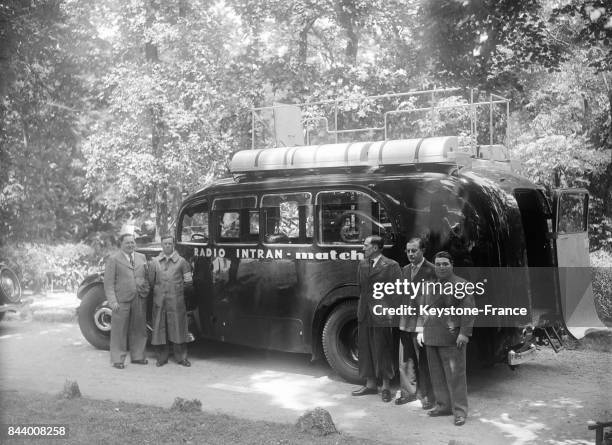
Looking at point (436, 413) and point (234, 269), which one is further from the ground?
point (234, 269)

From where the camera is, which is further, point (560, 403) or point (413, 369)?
point (413, 369)

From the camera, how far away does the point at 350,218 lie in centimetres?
800

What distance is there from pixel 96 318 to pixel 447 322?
18.1 ft

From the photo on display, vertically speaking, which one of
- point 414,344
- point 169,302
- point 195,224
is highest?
point 195,224

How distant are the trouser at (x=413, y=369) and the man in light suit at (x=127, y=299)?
11.7 feet

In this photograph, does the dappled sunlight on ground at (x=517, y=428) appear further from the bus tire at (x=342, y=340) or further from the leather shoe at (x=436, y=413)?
the bus tire at (x=342, y=340)

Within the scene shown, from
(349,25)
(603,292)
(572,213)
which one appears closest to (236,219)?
(572,213)

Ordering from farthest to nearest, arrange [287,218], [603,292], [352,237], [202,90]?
Answer: [202,90], [603,292], [287,218], [352,237]

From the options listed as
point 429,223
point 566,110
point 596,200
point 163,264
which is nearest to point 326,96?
point 566,110

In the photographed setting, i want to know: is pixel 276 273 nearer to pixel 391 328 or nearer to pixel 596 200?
pixel 391 328

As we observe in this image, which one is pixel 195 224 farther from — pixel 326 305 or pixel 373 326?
pixel 373 326

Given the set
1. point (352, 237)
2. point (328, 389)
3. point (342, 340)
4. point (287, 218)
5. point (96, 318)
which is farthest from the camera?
point (96, 318)

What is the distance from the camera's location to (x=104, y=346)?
9938 millimetres

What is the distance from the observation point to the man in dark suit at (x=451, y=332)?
6.29 meters
